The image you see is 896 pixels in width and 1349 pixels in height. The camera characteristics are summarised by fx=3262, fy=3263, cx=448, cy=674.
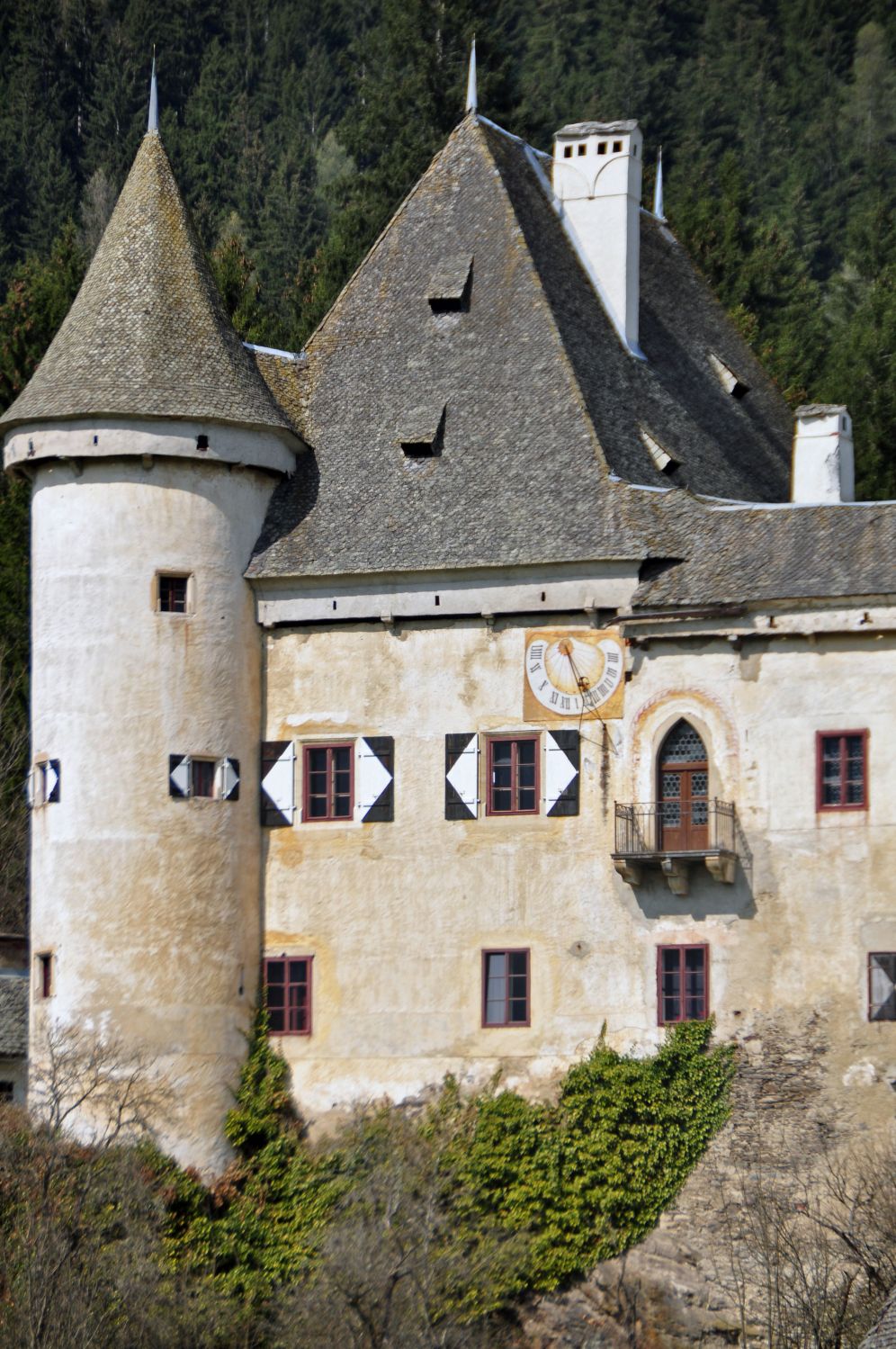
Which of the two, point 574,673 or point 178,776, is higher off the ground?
point 574,673

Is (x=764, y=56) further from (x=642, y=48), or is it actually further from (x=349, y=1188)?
(x=349, y=1188)

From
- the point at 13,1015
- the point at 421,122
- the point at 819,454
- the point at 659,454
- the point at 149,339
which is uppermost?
the point at 421,122

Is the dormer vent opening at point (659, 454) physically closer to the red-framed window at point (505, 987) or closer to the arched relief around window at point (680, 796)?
the arched relief around window at point (680, 796)

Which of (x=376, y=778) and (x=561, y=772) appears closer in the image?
(x=561, y=772)

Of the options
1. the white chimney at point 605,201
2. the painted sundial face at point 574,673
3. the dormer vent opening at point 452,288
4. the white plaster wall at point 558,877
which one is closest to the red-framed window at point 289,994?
the white plaster wall at point 558,877

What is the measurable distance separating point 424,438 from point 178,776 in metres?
5.75

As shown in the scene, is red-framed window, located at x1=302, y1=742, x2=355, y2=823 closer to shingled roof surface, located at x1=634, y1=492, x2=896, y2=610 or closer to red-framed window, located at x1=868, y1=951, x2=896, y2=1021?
shingled roof surface, located at x1=634, y1=492, x2=896, y2=610

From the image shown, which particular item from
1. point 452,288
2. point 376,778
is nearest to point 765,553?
point 376,778

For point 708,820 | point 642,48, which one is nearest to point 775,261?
point 708,820

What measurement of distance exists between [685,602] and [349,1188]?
833 cm

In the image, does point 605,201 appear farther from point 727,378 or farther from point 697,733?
point 697,733

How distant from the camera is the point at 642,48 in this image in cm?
9225

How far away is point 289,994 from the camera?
137 feet

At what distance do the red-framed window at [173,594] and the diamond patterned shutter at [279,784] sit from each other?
85.2 inches
